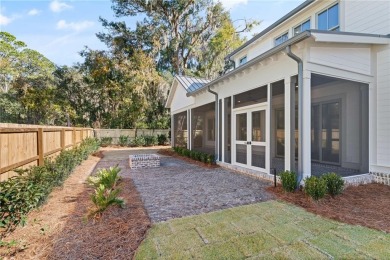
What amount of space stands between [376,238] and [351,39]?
14.7ft

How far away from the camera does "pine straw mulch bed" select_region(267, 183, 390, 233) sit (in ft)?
11.5

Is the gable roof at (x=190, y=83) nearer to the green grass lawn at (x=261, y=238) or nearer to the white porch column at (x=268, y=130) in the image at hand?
the white porch column at (x=268, y=130)

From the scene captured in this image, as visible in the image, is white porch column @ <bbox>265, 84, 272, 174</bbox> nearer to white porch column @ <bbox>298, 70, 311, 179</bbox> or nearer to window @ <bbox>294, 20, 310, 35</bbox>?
white porch column @ <bbox>298, 70, 311, 179</bbox>

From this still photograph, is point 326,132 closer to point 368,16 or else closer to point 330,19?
point 368,16

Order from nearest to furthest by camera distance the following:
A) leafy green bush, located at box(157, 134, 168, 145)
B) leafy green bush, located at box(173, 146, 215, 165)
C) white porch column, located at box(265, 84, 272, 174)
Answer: white porch column, located at box(265, 84, 272, 174), leafy green bush, located at box(173, 146, 215, 165), leafy green bush, located at box(157, 134, 168, 145)

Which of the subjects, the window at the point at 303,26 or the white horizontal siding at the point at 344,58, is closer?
the white horizontal siding at the point at 344,58

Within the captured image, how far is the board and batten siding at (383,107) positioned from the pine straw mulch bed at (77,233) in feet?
20.3

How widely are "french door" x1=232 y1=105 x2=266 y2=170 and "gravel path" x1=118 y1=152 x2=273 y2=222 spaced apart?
0.56m

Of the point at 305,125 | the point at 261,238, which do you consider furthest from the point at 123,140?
the point at 261,238

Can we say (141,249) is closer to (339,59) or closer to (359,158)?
(339,59)

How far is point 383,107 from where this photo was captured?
580 centimetres

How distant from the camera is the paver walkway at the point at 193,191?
13.6 feet

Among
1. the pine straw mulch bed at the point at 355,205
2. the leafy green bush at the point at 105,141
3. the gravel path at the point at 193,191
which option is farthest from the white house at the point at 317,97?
the leafy green bush at the point at 105,141

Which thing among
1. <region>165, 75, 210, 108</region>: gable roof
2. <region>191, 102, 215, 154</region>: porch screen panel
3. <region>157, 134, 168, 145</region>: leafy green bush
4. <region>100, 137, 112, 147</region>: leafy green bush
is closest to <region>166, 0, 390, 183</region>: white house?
<region>165, 75, 210, 108</region>: gable roof
